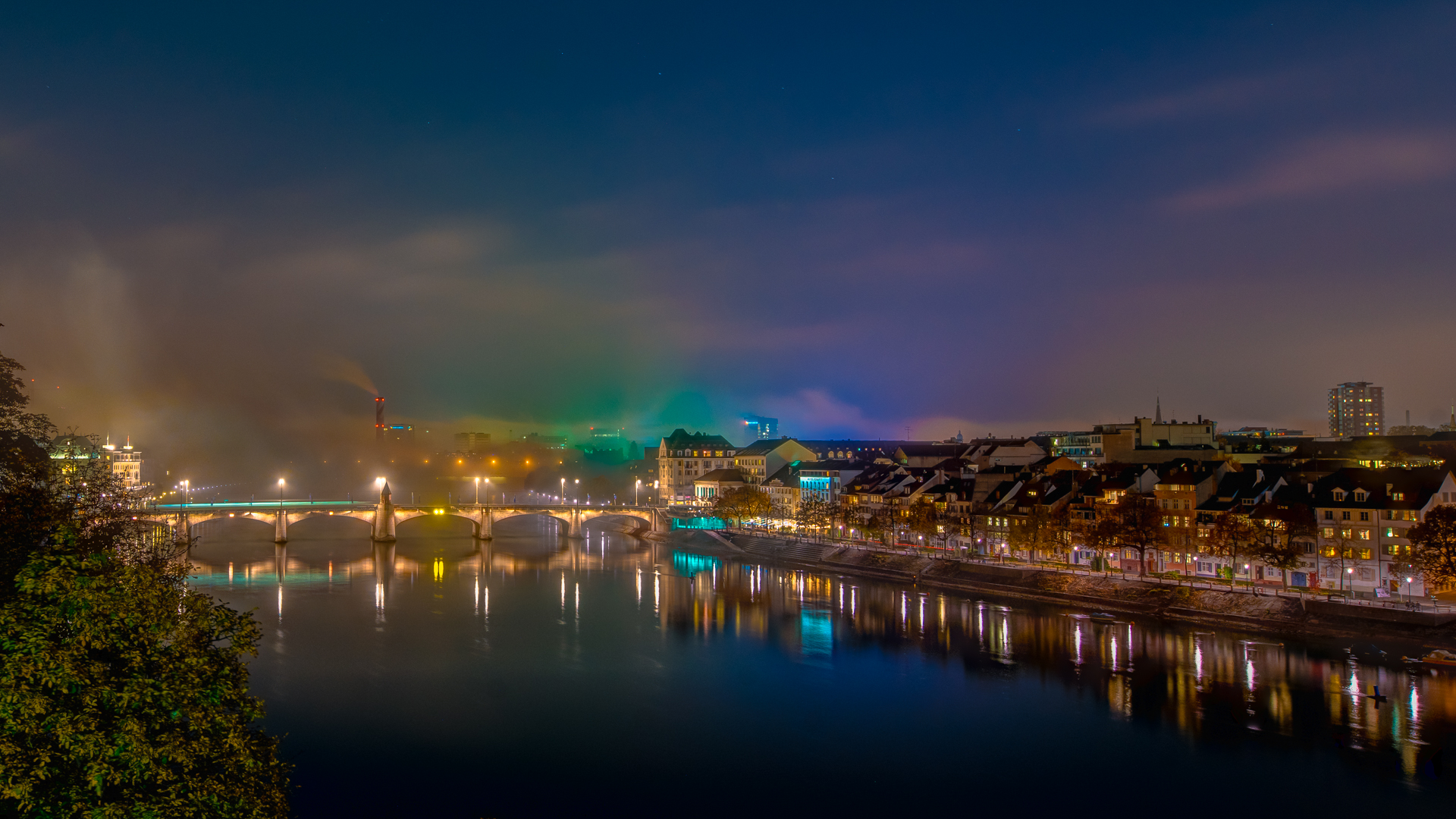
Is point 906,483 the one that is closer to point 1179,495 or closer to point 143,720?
point 1179,495

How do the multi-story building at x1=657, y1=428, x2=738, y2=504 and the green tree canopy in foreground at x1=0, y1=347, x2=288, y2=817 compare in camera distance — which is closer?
the green tree canopy in foreground at x1=0, y1=347, x2=288, y2=817

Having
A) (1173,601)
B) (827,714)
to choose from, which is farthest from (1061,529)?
(827,714)

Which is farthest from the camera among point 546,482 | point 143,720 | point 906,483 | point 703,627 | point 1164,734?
point 546,482

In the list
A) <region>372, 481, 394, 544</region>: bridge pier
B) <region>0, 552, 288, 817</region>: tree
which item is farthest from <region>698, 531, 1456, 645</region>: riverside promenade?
<region>372, 481, 394, 544</region>: bridge pier

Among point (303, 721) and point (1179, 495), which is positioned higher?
point (1179, 495)

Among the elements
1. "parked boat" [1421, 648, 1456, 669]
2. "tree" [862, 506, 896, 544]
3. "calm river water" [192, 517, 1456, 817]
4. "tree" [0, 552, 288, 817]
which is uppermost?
"tree" [0, 552, 288, 817]

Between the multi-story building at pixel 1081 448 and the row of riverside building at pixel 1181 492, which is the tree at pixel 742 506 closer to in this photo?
the row of riverside building at pixel 1181 492

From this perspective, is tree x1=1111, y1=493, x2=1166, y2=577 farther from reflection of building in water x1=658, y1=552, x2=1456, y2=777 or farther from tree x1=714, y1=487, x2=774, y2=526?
tree x1=714, y1=487, x2=774, y2=526

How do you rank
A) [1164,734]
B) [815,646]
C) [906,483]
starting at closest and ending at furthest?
[1164,734]
[815,646]
[906,483]

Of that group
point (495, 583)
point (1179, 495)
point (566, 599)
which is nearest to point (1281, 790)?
point (1179, 495)
